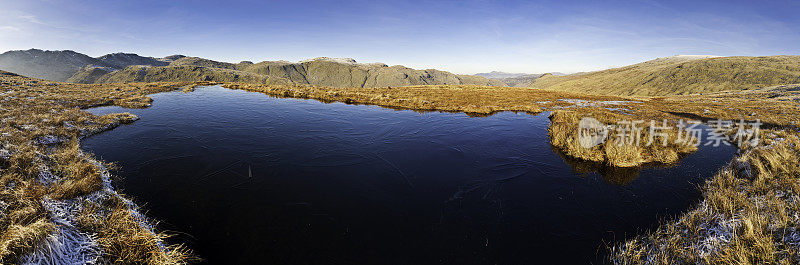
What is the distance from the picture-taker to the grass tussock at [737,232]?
3.71 meters

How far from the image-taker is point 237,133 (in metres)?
11.8

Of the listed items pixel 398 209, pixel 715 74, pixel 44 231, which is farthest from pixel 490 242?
pixel 715 74

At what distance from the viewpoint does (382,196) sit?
6543 mm

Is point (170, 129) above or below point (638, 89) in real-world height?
below

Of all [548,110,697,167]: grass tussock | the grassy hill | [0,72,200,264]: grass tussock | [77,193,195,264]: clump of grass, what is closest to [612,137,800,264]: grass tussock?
[548,110,697,167]: grass tussock

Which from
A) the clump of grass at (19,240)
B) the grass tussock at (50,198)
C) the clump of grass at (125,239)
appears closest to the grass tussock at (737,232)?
the clump of grass at (125,239)

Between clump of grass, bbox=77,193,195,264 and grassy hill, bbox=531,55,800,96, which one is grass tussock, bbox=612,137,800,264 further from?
grassy hill, bbox=531,55,800,96

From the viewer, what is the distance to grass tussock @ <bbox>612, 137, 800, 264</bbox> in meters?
3.71

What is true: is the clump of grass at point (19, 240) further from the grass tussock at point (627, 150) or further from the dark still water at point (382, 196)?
the grass tussock at point (627, 150)

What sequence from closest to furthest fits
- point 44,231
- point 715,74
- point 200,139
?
point 44,231 → point 200,139 → point 715,74

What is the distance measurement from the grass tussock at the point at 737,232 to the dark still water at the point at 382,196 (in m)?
0.53

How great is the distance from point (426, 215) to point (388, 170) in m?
2.75

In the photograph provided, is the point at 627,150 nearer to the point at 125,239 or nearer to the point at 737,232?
the point at 737,232

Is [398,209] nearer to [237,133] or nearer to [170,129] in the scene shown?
[237,133]
